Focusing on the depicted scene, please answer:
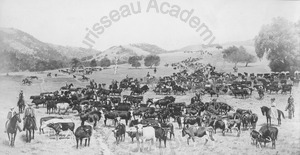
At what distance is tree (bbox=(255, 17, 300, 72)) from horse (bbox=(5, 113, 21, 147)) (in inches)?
426

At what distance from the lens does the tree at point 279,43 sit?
48.6 feet

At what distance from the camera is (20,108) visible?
1250 centimetres

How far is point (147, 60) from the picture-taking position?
16516mm

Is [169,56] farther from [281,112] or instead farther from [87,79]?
[281,112]

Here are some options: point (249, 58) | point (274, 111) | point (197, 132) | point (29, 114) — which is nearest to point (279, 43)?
point (249, 58)

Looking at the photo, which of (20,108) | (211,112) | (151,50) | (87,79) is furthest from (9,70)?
(211,112)

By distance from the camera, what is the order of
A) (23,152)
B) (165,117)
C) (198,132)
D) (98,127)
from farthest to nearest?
(165,117) < (98,127) < (198,132) < (23,152)

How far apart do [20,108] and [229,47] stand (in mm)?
9924

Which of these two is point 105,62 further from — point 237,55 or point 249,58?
point 249,58

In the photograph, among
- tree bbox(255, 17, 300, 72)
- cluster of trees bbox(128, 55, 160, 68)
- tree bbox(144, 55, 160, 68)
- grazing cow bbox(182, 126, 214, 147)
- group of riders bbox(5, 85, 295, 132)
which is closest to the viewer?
group of riders bbox(5, 85, 295, 132)

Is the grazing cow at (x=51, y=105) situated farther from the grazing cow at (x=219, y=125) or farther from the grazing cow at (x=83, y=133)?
the grazing cow at (x=219, y=125)

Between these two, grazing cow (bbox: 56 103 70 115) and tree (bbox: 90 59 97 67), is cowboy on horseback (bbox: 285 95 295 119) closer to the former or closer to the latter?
tree (bbox: 90 59 97 67)

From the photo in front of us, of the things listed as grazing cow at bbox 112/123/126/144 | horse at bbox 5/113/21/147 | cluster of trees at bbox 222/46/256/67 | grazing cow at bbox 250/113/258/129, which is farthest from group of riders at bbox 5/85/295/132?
cluster of trees at bbox 222/46/256/67

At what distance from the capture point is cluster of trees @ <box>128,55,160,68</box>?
1580 cm
